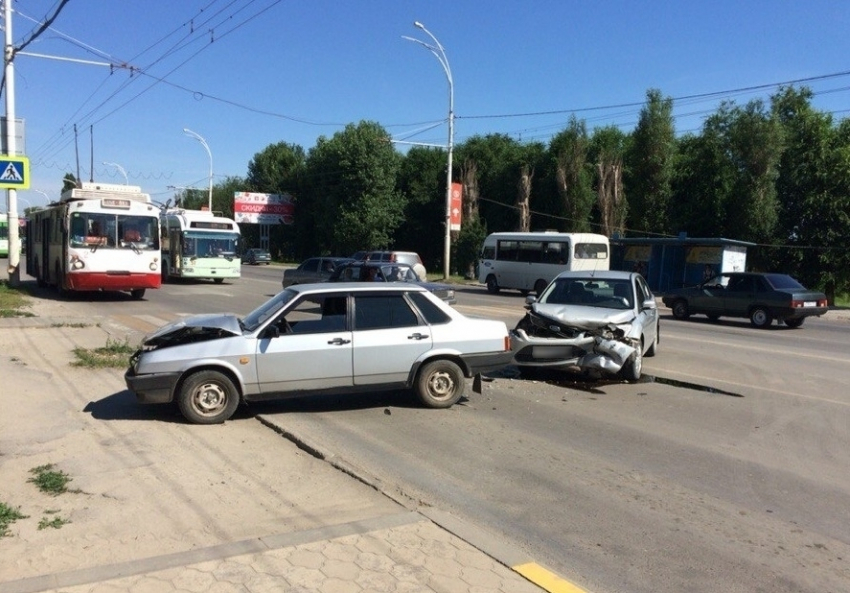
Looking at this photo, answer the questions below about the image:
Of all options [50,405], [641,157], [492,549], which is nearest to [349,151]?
[641,157]

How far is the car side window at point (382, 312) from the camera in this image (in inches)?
328

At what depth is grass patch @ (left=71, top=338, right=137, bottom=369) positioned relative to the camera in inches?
435

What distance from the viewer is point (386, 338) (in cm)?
830

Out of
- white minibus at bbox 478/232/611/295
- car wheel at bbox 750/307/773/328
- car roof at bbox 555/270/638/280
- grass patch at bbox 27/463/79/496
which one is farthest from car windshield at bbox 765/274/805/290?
grass patch at bbox 27/463/79/496

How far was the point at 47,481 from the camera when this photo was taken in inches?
223

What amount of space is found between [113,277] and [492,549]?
1910 cm

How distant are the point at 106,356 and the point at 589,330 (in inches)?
297

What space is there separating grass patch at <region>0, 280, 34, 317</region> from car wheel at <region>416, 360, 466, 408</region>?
12.7 meters

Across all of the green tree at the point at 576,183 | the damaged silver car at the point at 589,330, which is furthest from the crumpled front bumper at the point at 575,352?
the green tree at the point at 576,183

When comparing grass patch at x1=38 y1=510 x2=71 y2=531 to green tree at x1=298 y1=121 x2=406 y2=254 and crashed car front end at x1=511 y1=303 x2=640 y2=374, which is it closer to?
crashed car front end at x1=511 y1=303 x2=640 y2=374

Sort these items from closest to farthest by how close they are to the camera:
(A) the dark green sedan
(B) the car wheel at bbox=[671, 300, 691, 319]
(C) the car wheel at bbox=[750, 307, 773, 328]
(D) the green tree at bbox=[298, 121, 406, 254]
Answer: (A) the dark green sedan
(C) the car wheel at bbox=[750, 307, 773, 328]
(B) the car wheel at bbox=[671, 300, 691, 319]
(D) the green tree at bbox=[298, 121, 406, 254]

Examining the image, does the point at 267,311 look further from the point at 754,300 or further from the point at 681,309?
the point at 681,309

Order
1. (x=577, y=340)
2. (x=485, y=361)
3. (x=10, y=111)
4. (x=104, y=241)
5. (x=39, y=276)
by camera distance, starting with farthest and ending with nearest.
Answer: (x=39, y=276) → (x=10, y=111) → (x=104, y=241) → (x=577, y=340) → (x=485, y=361)

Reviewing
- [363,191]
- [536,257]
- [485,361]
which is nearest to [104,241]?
[485,361]
